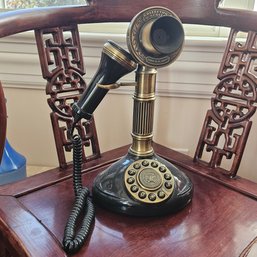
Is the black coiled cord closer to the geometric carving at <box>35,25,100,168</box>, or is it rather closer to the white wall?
the geometric carving at <box>35,25,100,168</box>

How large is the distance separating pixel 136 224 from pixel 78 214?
0.10 meters

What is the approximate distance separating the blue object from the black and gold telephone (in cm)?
40

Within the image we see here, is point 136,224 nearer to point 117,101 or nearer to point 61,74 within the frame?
point 61,74

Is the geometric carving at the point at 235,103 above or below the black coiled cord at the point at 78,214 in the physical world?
above

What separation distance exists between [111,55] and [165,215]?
30 cm

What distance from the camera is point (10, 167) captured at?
1.03 metres

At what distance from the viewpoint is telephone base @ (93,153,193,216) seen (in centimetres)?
64

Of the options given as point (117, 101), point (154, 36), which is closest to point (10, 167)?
point (117, 101)

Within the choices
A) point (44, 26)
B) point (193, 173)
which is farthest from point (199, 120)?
point (44, 26)

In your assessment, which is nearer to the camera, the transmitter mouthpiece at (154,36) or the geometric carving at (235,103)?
the transmitter mouthpiece at (154,36)

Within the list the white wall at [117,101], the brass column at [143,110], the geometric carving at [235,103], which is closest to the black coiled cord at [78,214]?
the brass column at [143,110]

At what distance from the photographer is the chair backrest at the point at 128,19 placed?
0.77 m

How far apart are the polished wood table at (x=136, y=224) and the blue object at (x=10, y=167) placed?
28 cm

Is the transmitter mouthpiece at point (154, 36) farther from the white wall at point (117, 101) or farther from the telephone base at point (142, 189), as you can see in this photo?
the white wall at point (117, 101)
